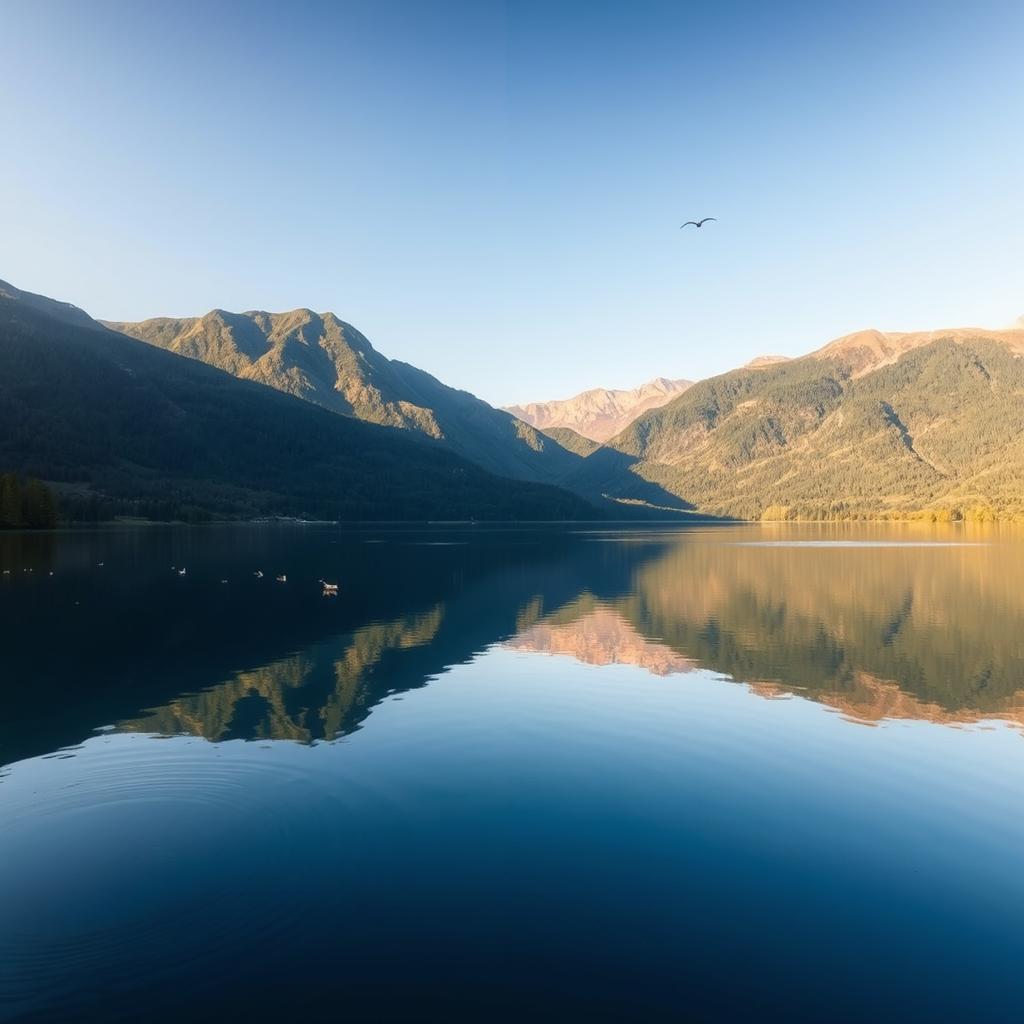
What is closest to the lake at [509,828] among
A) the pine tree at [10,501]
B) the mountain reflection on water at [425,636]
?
the mountain reflection on water at [425,636]

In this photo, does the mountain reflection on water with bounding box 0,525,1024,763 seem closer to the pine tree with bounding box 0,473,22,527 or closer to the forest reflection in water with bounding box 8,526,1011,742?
the forest reflection in water with bounding box 8,526,1011,742

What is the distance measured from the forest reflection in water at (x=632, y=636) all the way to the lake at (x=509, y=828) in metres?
0.48

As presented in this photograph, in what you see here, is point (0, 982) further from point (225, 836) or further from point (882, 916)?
point (882, 916)

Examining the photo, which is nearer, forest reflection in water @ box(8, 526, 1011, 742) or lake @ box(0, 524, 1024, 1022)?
lake @ box(0, 524, 1024, 1022)

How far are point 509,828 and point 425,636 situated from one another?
37523 millimetres

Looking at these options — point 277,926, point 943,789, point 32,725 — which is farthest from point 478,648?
point 277,926

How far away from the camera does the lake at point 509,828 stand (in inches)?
591

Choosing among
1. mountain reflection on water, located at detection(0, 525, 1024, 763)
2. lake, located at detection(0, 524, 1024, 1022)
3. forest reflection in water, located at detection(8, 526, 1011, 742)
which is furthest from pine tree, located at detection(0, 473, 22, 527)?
lake, located at detection(0, 524, 1024, 1022)

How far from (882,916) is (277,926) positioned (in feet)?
48.7

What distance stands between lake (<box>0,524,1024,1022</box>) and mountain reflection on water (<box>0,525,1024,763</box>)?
0.48 meters

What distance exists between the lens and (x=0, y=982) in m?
14.4

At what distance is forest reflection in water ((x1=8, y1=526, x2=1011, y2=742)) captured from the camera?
1490 inches

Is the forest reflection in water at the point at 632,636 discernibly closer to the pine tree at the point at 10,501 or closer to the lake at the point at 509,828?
the lake at the point at 509,828

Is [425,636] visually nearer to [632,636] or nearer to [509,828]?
[632,636]
